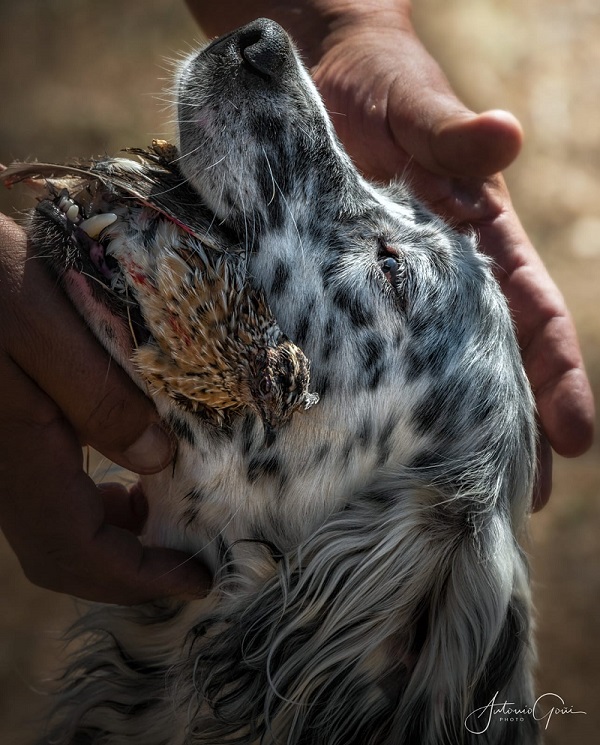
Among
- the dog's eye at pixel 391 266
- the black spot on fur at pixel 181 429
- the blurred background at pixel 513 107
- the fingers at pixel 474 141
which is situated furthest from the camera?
the blurred background at pixel 513 107

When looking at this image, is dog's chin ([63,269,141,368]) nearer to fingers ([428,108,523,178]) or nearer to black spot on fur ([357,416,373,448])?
black spot on fur ([357,416,373,448])

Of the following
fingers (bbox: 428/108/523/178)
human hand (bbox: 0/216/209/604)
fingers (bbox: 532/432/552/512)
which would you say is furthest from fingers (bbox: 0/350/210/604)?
fingers (bbox: 428/108/523/178)

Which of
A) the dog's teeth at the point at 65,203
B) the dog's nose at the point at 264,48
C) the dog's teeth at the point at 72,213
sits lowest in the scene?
the dog's teeth at the point at 72,213

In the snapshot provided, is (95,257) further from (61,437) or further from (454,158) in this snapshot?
(454,158)

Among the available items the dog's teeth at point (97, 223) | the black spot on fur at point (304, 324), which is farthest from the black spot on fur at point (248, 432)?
the dog's teeth at point (97, 223)

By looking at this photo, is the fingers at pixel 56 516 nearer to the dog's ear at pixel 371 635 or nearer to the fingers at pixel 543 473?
the dog's ear at pixel 371 635

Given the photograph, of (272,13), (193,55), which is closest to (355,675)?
(193,55)

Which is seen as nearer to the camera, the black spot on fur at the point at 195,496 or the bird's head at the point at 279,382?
the bird's head at the point at 279,382
